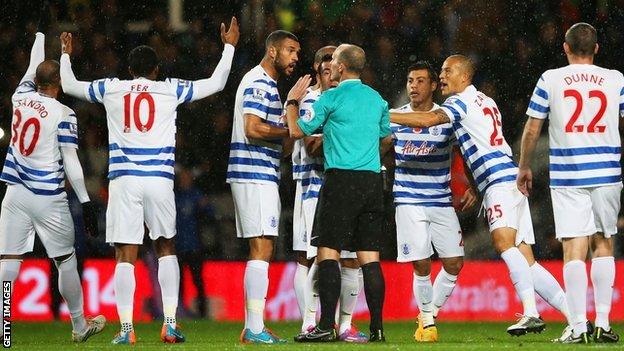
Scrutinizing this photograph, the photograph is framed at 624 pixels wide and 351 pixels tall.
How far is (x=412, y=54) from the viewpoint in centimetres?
1686

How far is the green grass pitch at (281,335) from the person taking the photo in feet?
29.5

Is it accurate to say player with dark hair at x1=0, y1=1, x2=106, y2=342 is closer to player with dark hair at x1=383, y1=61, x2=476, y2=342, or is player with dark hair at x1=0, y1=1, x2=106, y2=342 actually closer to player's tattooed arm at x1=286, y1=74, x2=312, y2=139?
player's tattooed arm at x1=286, y1=74, x2=312, y2=139

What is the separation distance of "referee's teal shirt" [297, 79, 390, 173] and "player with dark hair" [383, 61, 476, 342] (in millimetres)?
1119

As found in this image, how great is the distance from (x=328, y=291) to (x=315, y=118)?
122 cm

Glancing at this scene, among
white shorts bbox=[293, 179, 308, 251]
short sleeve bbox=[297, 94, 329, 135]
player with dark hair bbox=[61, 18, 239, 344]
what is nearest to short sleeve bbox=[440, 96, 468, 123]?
short sleeve bbox=[297, 94, 329, 135]

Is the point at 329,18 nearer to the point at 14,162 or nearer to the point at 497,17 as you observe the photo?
the point at 497,17

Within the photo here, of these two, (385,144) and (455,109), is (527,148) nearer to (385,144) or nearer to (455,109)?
(455,109)

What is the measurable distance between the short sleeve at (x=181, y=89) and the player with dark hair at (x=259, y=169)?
41 centimetres

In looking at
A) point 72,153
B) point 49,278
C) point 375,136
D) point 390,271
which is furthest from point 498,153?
point 49,278

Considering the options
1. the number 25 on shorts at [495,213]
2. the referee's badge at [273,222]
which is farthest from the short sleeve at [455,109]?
the referee's badge at [273,222]

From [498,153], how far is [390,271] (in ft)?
15.8

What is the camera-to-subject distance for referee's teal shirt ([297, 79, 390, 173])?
941 centimetres

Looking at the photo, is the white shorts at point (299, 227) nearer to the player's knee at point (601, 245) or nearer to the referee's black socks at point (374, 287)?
the referee's black socks at point (374, 287)

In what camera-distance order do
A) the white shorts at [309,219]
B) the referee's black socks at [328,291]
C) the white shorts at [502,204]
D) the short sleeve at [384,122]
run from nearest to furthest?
the referee's black socks at [328,291]
the short sleeve at [384,122]
the white shorts at [502,204]
the white shorts at [309,219]
